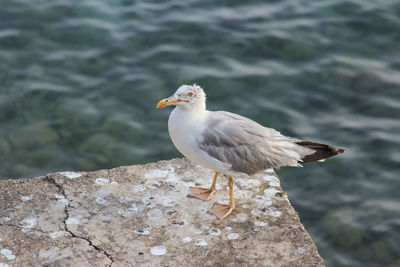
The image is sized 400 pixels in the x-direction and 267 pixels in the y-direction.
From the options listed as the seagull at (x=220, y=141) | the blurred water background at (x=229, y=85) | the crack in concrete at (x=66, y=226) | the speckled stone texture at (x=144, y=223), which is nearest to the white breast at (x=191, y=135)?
the seagull at (x=220, y=141)

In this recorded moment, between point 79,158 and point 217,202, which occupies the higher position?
point 217,202

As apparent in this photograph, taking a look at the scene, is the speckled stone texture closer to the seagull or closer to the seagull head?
the seagull

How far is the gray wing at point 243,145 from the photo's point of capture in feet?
15.3

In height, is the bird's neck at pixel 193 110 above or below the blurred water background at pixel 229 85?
above

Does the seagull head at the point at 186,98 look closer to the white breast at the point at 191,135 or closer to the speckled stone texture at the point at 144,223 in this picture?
the white breast at the point at 191,135

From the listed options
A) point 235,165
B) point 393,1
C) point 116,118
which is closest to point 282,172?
point 116,118

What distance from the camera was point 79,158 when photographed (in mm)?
7508

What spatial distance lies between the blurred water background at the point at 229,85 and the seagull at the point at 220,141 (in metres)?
2.31

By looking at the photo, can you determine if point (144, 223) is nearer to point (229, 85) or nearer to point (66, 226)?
point (66, 226)

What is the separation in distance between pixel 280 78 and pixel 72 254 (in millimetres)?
5465

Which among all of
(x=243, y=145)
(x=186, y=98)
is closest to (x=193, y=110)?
(x=186, y=98)

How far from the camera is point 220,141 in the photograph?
4680 mm

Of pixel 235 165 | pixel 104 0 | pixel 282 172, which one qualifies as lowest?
pixel 282 172

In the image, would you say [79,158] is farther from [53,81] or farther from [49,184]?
[49,184]
